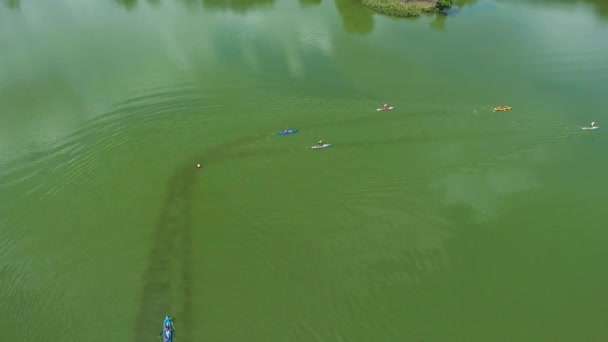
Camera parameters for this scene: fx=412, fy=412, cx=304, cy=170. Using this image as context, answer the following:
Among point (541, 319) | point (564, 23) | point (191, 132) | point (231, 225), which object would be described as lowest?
point (541, 319)

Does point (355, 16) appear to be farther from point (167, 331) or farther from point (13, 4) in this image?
point (167, 331)

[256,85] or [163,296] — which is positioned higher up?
[256,85]

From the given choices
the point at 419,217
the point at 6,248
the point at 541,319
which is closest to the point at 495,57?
the point at 419,217

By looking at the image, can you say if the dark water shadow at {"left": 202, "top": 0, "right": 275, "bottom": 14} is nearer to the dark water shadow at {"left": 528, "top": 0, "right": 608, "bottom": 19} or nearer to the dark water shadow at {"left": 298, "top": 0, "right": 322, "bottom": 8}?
the dark water shadow at {"left": 298, "top": 0, "right": 322, "bottom": 8}

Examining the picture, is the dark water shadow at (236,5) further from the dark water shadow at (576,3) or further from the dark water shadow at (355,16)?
the dark water shadow at (576,3)

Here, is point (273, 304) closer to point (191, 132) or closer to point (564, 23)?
point (191, 132)

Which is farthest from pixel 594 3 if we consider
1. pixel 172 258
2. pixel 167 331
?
pixel 167 331

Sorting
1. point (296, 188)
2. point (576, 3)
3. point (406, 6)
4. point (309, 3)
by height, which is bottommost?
point (296, 188)

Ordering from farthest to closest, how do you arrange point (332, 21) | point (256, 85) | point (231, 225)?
point (332, 21) < point (256, 85) < point (231, 225)
